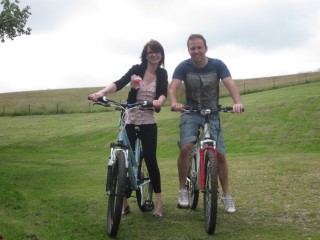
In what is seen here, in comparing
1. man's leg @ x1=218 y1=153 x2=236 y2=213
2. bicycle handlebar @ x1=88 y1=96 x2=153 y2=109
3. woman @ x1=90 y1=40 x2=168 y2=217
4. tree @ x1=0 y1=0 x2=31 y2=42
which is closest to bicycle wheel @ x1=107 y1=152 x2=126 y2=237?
bicycle handlebar @ x1=88 y1=96 x2=153 y2=109

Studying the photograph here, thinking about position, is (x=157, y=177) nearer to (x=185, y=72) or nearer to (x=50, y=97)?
(x=185, y=72)

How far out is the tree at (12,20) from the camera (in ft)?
70.6

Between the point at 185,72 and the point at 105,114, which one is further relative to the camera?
the point at 105,114

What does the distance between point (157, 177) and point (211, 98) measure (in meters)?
1.28

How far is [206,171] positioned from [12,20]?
60.3 ft

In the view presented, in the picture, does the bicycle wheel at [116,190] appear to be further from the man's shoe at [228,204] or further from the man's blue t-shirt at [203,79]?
the man's shoe at [228,204]

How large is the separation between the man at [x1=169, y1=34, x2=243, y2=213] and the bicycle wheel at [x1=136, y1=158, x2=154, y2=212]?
0.48m

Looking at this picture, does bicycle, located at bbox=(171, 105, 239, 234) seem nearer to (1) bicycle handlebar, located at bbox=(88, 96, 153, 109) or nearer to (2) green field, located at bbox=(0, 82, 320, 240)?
(2) green field, located at bbox=(0, 82, 320, 240)

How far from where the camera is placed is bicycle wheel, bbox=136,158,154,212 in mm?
6262

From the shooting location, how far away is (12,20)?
21578mm

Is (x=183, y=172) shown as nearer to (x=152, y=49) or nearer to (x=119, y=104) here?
(x=119, y=104)

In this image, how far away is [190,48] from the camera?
6.20 metres

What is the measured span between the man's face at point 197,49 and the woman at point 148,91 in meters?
0.38

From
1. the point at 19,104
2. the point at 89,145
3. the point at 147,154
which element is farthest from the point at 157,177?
the point at 19,104
